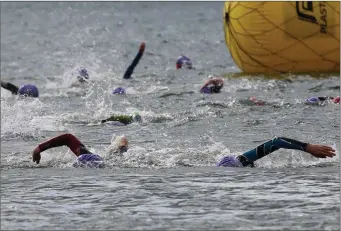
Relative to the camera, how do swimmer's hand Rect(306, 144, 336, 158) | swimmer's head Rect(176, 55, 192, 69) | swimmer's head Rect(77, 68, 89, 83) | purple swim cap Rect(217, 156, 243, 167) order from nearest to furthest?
1. swimmer's hand Rect(306, 144, 336, 158)
2. purple swim cap Rect(217, 156, 243, 167)
3. swimmer's head Rect(77, 68, 89, 83)
4. swimmer's head Rect(176, 55, 192, 69)

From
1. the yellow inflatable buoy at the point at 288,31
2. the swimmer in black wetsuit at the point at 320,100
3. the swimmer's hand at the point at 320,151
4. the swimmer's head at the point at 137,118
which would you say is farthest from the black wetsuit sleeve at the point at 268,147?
the yellow inflatable buoy at the point at 288,31

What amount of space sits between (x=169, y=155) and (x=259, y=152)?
139 centimetres

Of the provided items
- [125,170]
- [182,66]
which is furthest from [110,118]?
[182,66]

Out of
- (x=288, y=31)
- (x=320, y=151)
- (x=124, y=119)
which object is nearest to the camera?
(x=320, y=151)

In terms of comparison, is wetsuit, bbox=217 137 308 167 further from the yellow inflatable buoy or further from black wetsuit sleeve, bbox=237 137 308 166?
the yellow inflatable buoy

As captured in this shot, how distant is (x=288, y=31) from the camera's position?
19047mm

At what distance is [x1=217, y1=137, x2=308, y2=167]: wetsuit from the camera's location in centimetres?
1031

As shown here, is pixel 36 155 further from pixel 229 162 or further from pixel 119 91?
pixel 119 91

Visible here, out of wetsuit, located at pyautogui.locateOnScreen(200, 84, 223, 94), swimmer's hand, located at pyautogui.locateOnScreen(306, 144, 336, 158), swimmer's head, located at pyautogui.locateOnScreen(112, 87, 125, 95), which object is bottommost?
swimmer's hand, located at pyautogui.locateOnScreen(306, 144, 336, 158)

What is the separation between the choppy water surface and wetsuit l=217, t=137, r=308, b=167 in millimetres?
203

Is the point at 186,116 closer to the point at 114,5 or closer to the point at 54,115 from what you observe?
the point at 54,115

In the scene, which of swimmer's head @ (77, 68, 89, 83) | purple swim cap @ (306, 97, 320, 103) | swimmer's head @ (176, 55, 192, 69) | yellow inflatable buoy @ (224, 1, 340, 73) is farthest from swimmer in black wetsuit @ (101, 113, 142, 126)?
swimmer's head @ (176, 55, 192, 69)

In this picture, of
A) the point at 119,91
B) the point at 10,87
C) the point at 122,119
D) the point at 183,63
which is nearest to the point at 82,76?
the point at 119,91

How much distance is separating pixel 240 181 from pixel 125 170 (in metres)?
1.49
